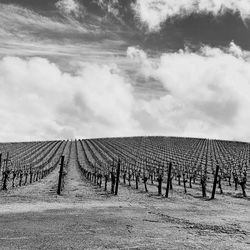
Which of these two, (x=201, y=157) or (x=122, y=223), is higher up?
(x=201, y=157)

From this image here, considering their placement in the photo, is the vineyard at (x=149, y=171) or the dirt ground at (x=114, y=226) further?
the vineyard at (x=149, y=171)

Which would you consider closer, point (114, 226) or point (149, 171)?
point (114, 226)

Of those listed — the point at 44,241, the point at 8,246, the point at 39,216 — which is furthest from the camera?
the point at 39,216

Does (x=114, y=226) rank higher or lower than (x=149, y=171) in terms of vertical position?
lower

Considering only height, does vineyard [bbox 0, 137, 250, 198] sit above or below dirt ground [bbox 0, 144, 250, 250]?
above

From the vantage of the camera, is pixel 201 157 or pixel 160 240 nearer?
pixel 160 240

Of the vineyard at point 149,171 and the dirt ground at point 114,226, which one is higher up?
the vineyard at point 149,171

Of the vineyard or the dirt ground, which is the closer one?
the dirt ground

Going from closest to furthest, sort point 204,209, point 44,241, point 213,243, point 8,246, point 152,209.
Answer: point 8,246 < point 44,241 < point 213,243 < point 152,209 < point 204,209

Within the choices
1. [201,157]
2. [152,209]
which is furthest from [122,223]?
[201,157]

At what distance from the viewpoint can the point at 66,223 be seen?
70.8ft

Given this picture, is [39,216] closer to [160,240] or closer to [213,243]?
[160,240]

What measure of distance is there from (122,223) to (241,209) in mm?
14945

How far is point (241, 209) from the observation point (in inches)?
1298
